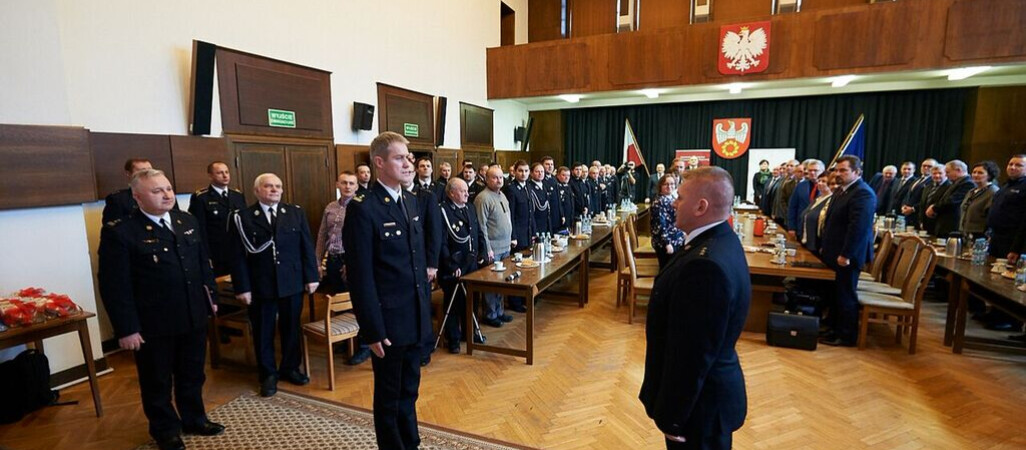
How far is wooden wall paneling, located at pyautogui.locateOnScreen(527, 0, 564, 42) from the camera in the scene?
471 inches

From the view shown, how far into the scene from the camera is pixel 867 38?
7.74 metres

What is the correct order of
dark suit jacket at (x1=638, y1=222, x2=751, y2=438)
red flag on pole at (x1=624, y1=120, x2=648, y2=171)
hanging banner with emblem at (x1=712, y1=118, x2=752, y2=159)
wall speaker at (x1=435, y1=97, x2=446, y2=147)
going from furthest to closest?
red flag on pole at (x1=624, y1=120, x2=648, y2=171)
hanging banner with emblem at (x1=712, y1=118, x2=752, y2=159)
wall speaker at (x1=435, y1=97, x2=446, y2=147)
dark suit jacket at (x1=638, y1=222, x2=751, y2=438)

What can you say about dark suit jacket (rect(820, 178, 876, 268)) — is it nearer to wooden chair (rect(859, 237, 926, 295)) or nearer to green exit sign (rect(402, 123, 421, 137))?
wooden chair (rect(859, 237, 926, 295))

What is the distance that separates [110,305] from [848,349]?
5.53 metres

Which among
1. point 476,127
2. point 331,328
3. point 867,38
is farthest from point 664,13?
point 331,328

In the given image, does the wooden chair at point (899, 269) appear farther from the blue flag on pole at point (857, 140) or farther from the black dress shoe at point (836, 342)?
the blue flag on pole at point (857, 140)

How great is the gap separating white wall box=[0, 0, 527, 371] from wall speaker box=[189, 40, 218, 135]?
0.35 ft

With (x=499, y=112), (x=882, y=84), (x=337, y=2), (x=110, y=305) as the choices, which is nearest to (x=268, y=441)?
(x=110, y=305)

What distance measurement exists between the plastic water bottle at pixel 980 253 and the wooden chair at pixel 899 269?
522 mm

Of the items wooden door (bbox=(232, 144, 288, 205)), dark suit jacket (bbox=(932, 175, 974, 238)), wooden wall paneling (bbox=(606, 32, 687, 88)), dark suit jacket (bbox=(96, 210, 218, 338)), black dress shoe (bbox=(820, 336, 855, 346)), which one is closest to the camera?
dark suit jacket (bbox=(96, 210, 218, 338))

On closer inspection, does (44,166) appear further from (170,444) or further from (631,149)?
(631,149)

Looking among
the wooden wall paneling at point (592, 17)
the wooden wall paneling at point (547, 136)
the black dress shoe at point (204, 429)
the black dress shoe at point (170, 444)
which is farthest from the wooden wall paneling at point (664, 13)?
the black dress shoe at point (170, 444)

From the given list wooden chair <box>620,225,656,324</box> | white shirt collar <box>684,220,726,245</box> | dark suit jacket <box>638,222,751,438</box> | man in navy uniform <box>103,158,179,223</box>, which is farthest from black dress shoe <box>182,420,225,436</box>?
wooden chair <box>620,225,656,324</box>

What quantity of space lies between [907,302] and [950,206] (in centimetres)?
271
